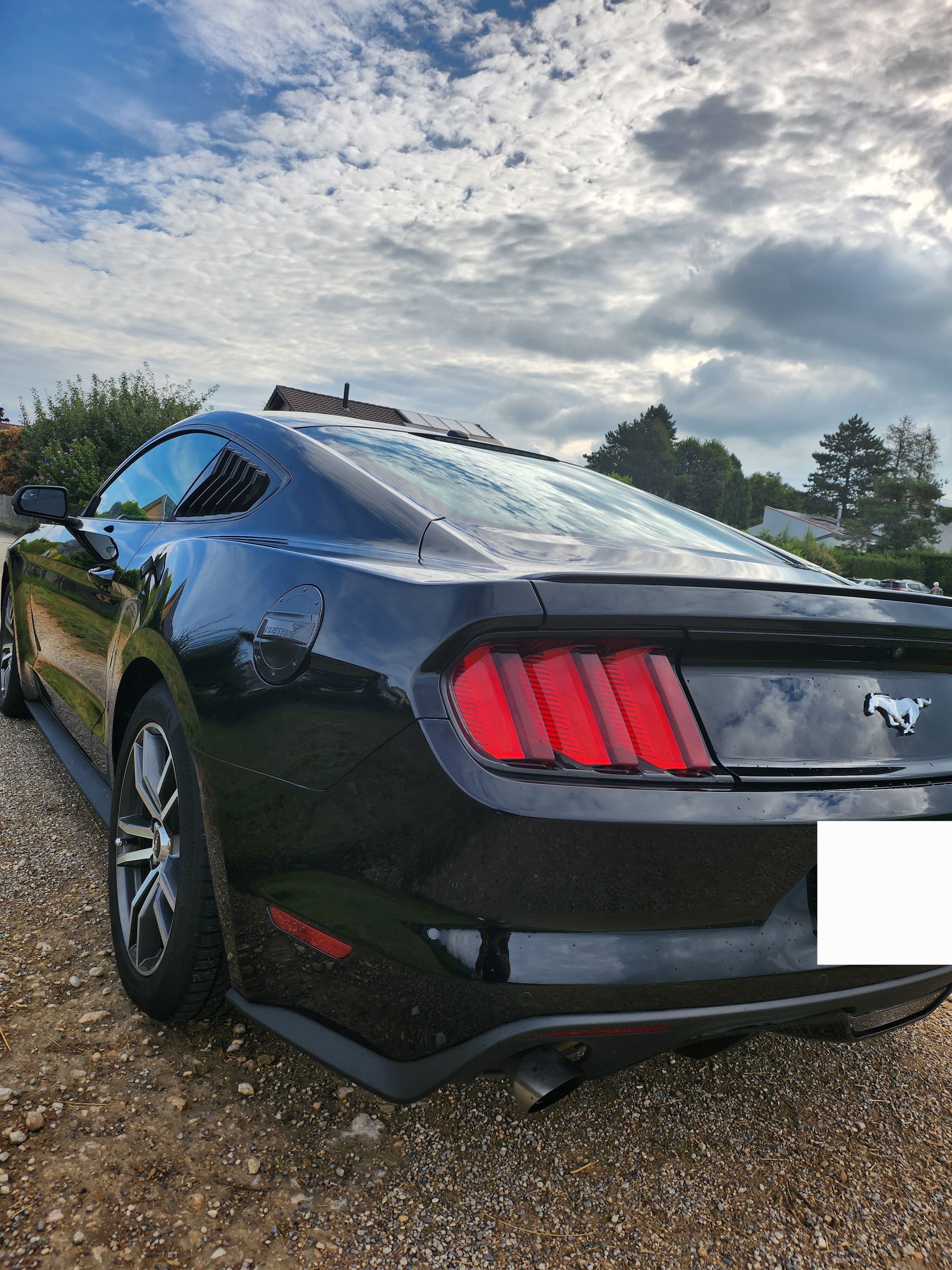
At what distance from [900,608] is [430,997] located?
1105 millimetres

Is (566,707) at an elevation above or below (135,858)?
above

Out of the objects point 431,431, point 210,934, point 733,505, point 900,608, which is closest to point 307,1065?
point 210,934

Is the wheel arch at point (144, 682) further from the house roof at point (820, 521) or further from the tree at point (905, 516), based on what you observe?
the house roof at point (820, 521)

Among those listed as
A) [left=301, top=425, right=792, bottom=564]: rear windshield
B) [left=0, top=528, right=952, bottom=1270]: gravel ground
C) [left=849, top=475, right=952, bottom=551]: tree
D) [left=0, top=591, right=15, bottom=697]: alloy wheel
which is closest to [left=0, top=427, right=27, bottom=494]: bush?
[left=0, top=591, right=15, bottom=697]: alloy wheel

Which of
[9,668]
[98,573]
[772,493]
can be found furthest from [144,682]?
[772,493]

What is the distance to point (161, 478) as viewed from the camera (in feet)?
9.87

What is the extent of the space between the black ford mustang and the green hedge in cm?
5064

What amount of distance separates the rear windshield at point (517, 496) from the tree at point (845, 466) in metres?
90.7

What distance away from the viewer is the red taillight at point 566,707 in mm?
1288

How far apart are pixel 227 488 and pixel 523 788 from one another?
4.99ft

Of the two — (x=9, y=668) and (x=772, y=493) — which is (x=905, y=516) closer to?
(x=772, y=493)

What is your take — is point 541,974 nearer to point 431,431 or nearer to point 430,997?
point 430,997

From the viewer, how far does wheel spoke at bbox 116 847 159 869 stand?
207 cm

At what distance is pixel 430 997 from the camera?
1.32 meters
